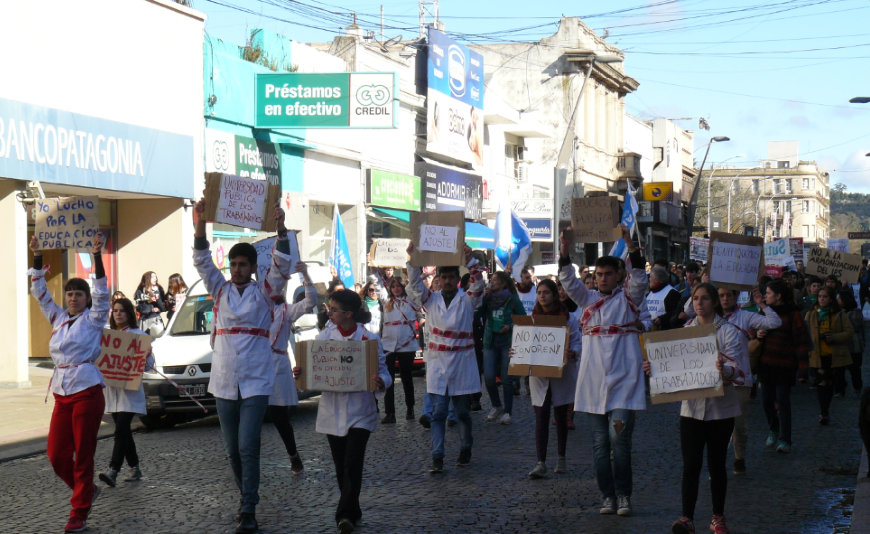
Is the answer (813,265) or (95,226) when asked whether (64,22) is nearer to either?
(95,226)

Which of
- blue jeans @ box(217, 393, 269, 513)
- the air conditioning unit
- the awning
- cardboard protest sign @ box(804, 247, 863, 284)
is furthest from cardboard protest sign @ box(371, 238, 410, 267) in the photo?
the air conditioning unit

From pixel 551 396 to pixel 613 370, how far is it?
5.84 ft

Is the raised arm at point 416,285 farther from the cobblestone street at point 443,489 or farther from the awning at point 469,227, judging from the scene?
the awning at point 469,227

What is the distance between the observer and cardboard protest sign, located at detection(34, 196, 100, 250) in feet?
26.7

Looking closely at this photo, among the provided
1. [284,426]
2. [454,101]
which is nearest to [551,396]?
[284,426]

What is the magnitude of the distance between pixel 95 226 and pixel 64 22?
32.7 ft

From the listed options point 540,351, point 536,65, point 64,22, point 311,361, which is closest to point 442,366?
point 540,351

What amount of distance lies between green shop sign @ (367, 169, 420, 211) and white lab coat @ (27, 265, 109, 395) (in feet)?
64.5

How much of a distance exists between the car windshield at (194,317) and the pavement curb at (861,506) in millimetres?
7526

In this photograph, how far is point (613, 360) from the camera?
738 cm

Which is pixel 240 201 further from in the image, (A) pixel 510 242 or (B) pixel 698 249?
(B) pixel 698 249

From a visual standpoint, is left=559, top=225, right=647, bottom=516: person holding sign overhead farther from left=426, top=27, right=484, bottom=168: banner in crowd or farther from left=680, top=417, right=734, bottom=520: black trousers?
left=426, top=27, right=484, bottom=168: banner in crowd

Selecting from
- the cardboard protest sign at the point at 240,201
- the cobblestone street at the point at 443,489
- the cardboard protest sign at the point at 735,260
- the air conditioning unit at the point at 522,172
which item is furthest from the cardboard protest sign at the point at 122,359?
the air conditioning unit at the point at 522,172

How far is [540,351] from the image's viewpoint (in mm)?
9094
